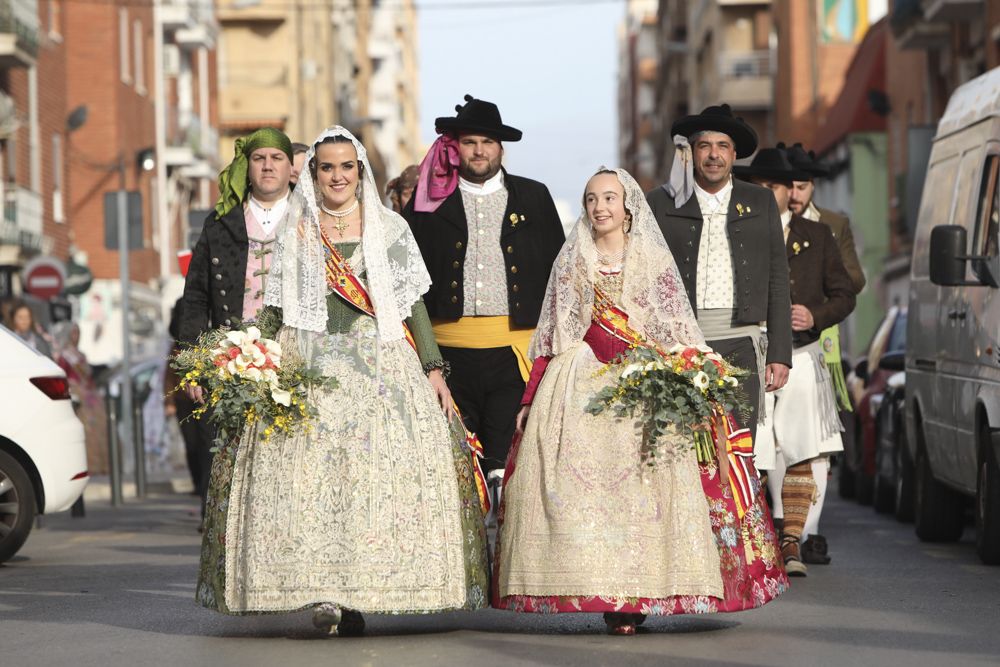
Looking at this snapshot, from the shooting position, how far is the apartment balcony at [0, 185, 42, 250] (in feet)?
118

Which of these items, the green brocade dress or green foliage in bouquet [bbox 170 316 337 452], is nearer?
the green brocade dress

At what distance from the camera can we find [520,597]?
8.74 m

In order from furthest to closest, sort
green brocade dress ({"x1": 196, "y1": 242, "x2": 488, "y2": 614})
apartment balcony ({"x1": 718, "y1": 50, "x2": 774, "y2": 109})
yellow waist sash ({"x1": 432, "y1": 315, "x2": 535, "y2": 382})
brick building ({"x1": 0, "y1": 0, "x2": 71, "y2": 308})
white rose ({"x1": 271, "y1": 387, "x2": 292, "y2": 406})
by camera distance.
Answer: apartment balcony ({"x1": 718, "y1": 50, "x2": 774, "y2": 109})
brick building ({"x1": 0, "y1": 0, "x2": 71, "y2": 308})
yellow waist sash ({"x1": 432, "y1": 315, "x2": 535, "y2": 382})
white rose ({"x1": 271, "y1": 387, "x2": 292, "y2": 406})
green brocade dress ({"x1": 196, "y1": 242, "x2": 488, "y2": 614})

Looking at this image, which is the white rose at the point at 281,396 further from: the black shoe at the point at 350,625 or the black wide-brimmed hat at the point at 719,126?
the black wide-brimmed hat at the point at 719,126

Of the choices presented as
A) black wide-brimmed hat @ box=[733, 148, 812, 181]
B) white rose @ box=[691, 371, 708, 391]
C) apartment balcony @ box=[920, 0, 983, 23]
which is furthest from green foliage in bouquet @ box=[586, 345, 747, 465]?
apartment balcony @ box=[920, 0, 983, 23]

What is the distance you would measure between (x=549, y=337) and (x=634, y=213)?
24.4 inches

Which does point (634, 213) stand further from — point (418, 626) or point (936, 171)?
point (936, 171)

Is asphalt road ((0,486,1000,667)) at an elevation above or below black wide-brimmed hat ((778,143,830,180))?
below

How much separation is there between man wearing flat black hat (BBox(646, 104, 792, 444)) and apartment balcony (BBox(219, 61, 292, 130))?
56943mm

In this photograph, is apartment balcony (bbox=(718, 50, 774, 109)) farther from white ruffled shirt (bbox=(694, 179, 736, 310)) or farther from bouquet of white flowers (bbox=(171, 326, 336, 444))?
bouquet of white flowers (bbox=(171, 326, 336, 444))

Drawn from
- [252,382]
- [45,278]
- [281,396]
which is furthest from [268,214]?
[45,278]

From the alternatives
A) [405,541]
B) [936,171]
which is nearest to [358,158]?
[405,541]

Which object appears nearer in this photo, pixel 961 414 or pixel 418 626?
pixel 418 626

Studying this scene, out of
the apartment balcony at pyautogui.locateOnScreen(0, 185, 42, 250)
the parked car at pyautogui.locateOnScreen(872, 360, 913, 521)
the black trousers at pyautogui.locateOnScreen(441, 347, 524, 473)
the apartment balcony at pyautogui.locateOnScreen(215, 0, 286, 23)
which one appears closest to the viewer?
the black trousers at pyautogui.locateOnScreen(441, 347, 524, 473)
